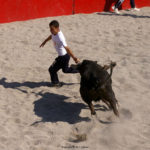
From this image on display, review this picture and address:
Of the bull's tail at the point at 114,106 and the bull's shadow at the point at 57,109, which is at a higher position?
the bull's tail at the point at 114,106

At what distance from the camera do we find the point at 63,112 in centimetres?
526

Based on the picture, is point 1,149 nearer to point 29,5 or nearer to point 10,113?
point 10,113

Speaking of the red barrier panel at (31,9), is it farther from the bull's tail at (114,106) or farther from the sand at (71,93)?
the bull's tail at (114,106)

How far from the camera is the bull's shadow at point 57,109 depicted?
16.6ft

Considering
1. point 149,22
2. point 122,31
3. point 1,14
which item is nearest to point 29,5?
point 1,14

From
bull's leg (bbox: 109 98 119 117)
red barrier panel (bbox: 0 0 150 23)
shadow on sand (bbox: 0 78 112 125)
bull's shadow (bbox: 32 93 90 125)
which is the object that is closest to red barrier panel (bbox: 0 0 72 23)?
red barrier panel (bbox: 0 0 150 23)

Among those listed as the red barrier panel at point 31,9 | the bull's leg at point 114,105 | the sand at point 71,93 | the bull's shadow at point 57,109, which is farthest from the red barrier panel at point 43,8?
the bull's leg at point 114,105

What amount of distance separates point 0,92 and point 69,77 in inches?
55.6

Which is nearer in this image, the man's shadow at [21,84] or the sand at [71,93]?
the sand at [71,93]

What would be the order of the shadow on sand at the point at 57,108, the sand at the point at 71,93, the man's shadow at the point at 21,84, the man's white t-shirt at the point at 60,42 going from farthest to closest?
1. the man's shadow at the point at 21,84
2. the man's white t-shirt at the point at 60,42
3. the shadow on sand at the point at 57,108
4. the sand at the point at 71,93

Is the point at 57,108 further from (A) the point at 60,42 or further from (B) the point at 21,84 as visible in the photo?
(B) the point at 21,84

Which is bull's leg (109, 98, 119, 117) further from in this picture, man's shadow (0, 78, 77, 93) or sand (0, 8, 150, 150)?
man's shadow (0, 78, 77, 93)

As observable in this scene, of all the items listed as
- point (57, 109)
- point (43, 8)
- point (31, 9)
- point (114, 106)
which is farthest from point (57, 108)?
point (43, 8)

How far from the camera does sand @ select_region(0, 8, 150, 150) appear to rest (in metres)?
4.47
